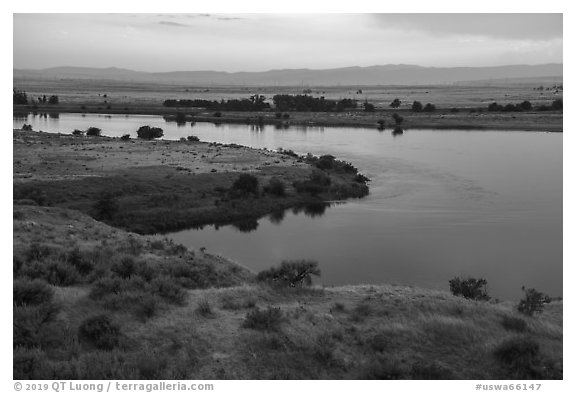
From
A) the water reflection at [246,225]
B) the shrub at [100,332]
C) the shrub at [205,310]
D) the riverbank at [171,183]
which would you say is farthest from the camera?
the riverbank at [171,183]

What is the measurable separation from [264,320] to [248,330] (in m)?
0.38

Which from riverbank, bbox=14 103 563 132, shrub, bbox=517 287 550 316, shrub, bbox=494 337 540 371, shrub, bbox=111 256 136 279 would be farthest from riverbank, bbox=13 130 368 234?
riverbank, bbox=14 103 563 132

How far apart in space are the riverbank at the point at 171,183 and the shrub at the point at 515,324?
1799cm

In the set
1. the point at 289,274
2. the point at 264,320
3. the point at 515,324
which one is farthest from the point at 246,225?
the point at 515,324

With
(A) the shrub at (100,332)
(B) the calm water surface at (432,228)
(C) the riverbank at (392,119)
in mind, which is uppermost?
(C) the riverbank at (392,119)

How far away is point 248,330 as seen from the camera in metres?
9.74

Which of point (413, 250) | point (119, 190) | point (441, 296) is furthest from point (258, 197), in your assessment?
point (441, 296)

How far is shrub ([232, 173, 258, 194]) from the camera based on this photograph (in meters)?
31.5

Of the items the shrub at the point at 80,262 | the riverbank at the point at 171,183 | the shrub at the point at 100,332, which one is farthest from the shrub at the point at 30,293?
the riverbank at the point at 171,183

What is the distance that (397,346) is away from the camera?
31.0ft

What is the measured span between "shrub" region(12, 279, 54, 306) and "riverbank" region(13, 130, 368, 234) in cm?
1404

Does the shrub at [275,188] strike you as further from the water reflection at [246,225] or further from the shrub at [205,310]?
the shrub at [205,310]

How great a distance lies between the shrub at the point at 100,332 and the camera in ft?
29.3

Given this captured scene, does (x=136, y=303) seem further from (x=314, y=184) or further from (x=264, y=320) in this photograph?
(x=314, y=184)
